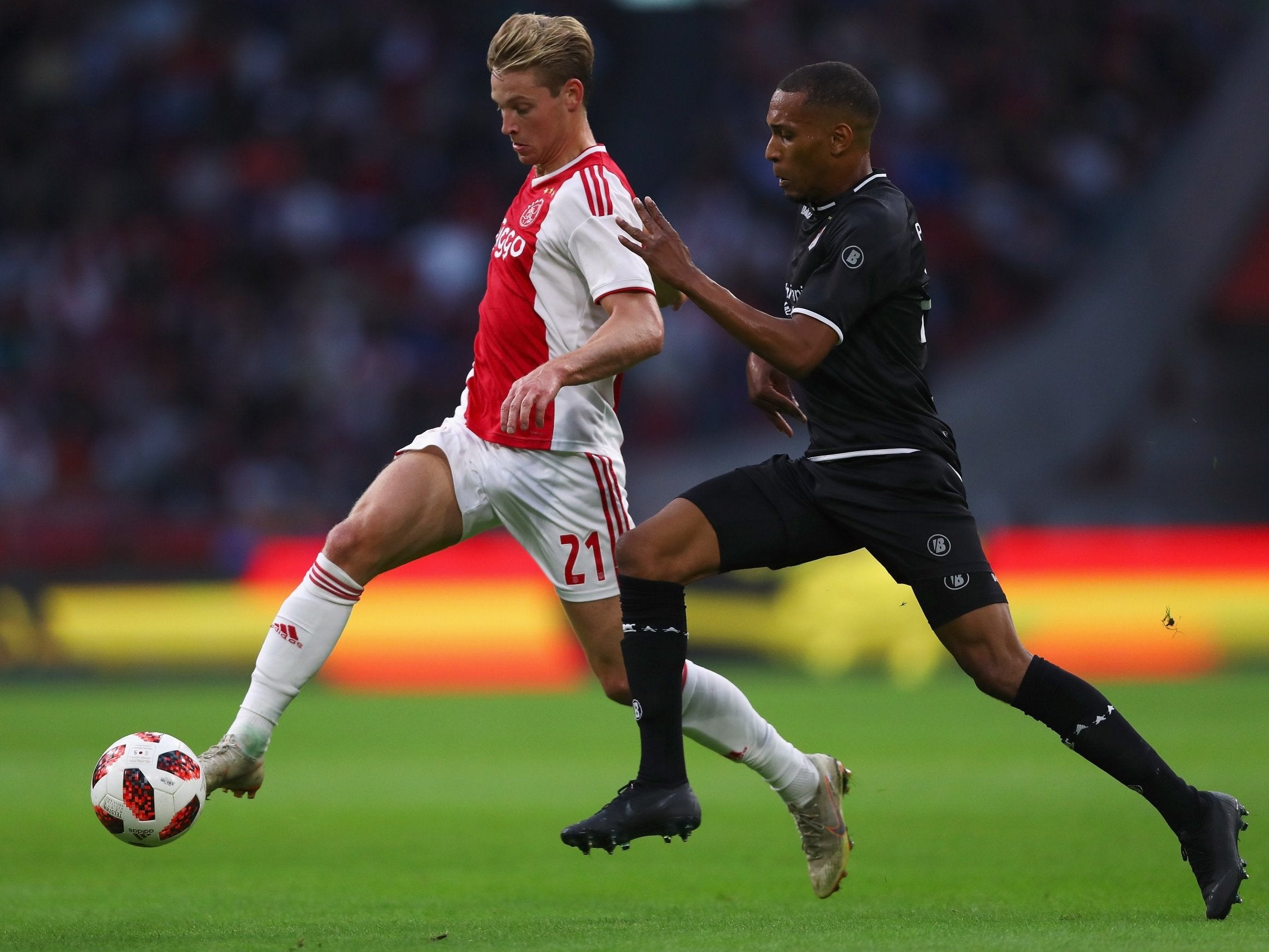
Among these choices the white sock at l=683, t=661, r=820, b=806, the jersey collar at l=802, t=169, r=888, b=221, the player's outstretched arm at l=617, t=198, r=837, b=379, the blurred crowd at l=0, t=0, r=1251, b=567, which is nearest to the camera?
the player's outstretched arm at l=617, t=198, r=837, b=379

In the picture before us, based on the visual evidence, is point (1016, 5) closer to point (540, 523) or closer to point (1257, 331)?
point (1257, 331)

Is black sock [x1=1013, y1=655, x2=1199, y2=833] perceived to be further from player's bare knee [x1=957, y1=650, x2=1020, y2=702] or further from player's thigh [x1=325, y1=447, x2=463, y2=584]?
player's thigh [x1=325, y1=447, x2=463, y2=584]

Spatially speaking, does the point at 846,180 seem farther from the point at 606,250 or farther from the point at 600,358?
the point at 600,358

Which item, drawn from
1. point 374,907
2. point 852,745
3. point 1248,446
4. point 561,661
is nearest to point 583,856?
point 374,907

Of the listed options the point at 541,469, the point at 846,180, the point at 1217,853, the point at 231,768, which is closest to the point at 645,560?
the point at 541,469

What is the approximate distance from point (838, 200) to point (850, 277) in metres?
0.31

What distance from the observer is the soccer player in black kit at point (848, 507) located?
435 centimetres

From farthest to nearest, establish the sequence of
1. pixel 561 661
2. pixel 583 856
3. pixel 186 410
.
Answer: pixel 186 410 → pixel 561 661 → pixel 583 856

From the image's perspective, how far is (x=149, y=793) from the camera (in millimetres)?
4402

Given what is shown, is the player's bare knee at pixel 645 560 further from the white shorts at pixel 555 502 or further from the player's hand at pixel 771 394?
the player's hand at pixel 771 394

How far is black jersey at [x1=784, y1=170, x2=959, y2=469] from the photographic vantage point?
437cm

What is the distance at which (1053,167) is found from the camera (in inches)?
631

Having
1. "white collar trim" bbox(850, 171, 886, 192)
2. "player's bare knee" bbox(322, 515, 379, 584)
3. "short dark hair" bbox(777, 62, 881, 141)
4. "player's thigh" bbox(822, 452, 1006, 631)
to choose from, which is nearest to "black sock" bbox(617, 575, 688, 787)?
"player's thigh" bbox(822, 452, 1006, 631)

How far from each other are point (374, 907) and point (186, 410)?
1109 cm
